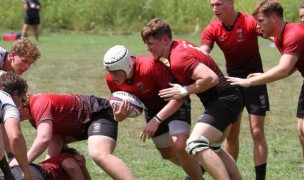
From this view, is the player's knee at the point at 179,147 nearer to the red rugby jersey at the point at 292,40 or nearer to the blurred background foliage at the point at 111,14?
the red rugby jersey at the point at 292,40

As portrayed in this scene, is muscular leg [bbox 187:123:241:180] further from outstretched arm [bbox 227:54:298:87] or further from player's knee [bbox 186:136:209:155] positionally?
outstretched arm [bbox 227:54:298:87]

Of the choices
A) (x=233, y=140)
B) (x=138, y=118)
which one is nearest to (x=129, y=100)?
(x=233, y=140)

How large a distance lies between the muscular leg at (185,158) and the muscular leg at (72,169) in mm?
846

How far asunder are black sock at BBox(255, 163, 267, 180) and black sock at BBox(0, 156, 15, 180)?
2.51m

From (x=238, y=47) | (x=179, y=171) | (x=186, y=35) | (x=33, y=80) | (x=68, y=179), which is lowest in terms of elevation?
(x=186, y=35)

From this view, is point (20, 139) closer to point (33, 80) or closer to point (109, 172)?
point (109, 172)

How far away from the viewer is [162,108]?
707cm

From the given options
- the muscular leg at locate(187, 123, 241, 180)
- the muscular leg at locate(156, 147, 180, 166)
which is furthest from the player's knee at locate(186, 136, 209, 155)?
the muscular leg at locate(156, 147, 180, 166)

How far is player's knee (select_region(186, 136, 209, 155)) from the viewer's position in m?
6.43

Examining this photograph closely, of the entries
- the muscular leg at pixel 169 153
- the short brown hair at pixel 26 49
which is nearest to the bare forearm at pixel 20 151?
the short brown hair at pixel 26 49

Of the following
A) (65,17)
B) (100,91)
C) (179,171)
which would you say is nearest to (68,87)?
(100,91)

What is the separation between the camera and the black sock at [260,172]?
752cm

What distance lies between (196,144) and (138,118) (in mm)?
5166

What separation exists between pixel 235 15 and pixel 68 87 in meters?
6.92
